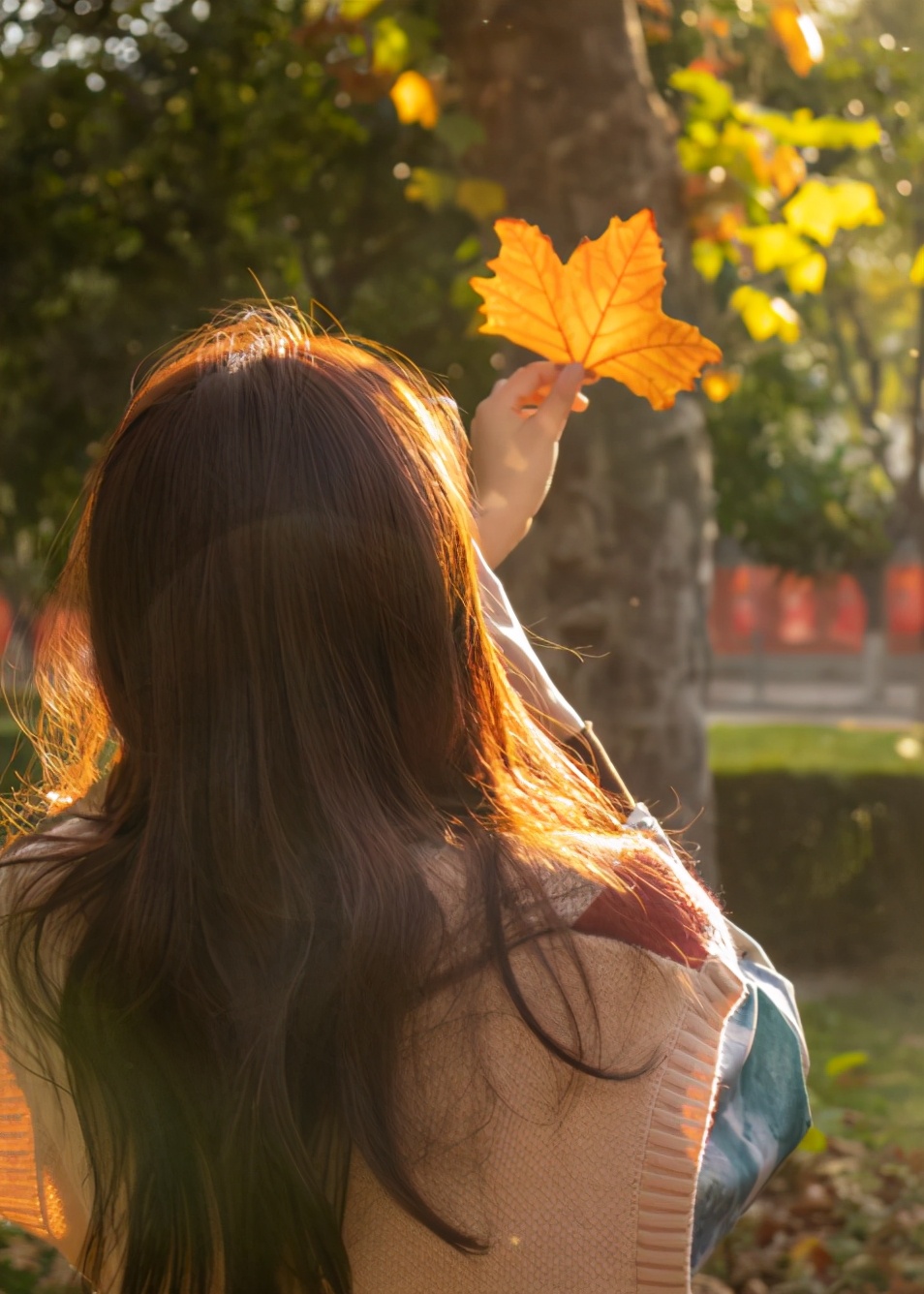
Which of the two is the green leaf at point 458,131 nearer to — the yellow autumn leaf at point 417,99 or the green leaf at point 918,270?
the yellow autumn leaf at point 417,99

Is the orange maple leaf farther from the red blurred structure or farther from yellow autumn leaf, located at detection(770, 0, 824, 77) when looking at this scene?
the red blurred structure

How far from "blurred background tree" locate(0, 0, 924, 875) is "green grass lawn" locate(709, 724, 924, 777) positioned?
8.14 feet

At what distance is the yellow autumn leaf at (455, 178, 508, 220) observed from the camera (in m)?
3.56

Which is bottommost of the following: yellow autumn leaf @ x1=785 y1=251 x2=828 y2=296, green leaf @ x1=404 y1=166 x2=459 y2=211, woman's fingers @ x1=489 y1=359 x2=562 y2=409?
woman's fingers @ x1=489 y1=359 x2=562 y2=409

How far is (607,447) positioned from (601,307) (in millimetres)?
2040

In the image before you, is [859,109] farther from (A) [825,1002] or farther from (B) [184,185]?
(A) [825,1002]

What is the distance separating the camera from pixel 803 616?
41.4 meters

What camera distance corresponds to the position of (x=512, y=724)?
3.84 feet

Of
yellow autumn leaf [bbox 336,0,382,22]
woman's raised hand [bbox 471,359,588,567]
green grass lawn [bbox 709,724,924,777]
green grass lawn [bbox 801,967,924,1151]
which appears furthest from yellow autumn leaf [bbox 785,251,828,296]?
green grass lawn [bbox 709,724,924,777]

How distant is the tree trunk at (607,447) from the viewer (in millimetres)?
3490

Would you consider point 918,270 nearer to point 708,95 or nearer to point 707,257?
point 707,257

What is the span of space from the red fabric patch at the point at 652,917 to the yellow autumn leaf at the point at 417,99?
3049 millimetres

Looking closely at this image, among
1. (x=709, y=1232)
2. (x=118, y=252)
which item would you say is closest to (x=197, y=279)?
(x=118, y=252)

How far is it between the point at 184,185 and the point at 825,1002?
5290 millimetres
